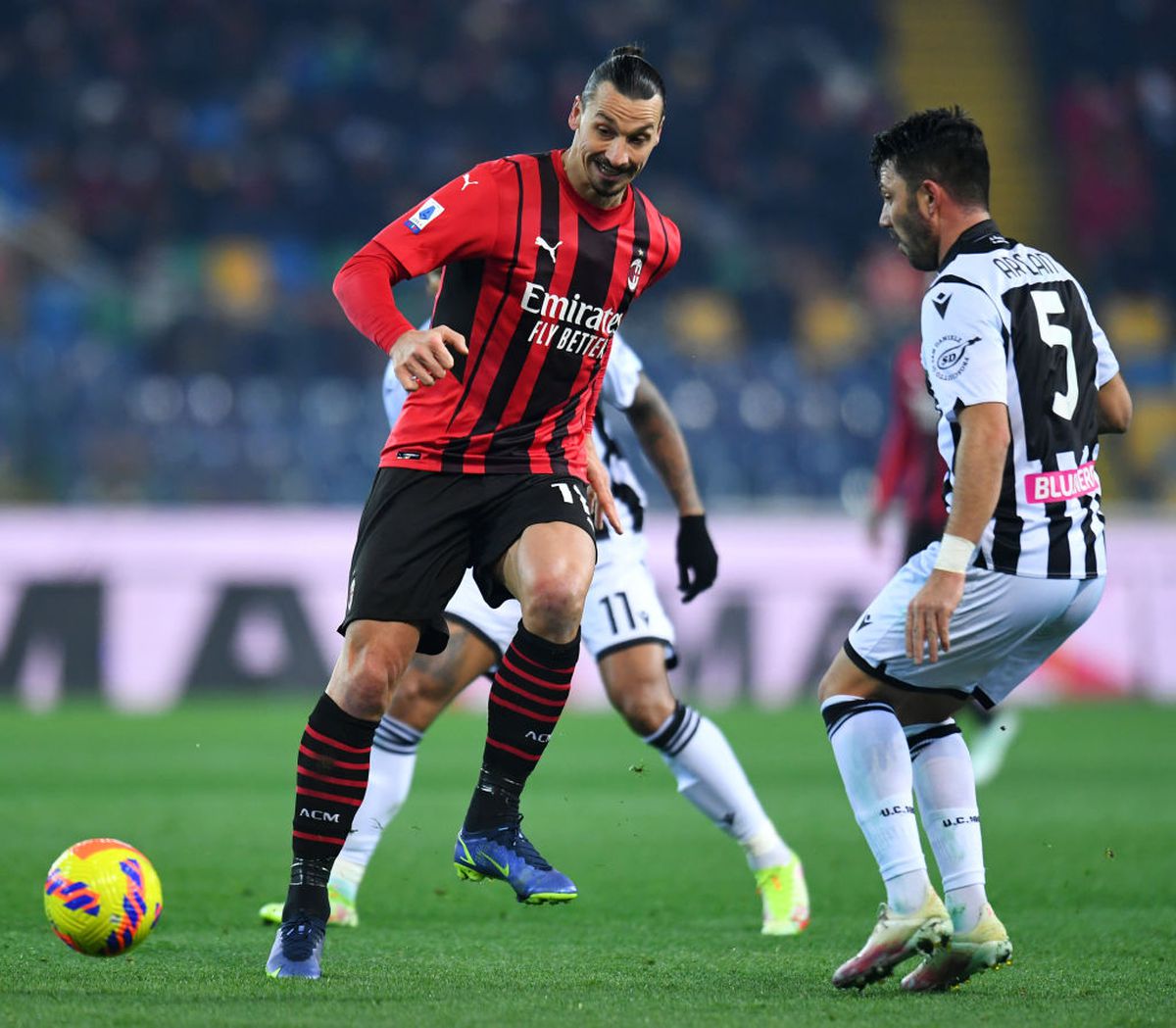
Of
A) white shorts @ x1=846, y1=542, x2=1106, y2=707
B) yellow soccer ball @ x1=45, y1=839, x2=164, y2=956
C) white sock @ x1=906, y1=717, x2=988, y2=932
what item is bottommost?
yellow soccer ball @ x1=45, y1=839, x2=164, y2=956

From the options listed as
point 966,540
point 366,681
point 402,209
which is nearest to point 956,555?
point 966,540

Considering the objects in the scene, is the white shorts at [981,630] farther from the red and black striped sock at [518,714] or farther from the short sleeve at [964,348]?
the red and black striped sock at [518,714]

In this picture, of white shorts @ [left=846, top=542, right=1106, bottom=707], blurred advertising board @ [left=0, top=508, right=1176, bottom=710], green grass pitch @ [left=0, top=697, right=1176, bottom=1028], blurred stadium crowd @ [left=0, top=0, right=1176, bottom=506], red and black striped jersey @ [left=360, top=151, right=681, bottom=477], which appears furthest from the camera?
blurred stadium crowd @ [left=0, top=0, right=1176, bottom=506]

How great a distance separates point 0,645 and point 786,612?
5618mm

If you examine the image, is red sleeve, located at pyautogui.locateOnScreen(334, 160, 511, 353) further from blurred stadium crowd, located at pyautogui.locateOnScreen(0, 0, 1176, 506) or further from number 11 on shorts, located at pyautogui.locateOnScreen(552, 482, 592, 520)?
blurred stadium crowd, located at pyautogui.locateOnScreen(0, 0, 1176, 506)

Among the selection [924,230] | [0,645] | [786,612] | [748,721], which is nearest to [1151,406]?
[786,612]

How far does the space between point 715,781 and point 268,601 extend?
7.73 meters

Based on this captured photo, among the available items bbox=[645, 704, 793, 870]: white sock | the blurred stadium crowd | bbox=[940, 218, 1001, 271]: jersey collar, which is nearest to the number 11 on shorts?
bbox=[940, 218, 1001, 271]: jersey collar

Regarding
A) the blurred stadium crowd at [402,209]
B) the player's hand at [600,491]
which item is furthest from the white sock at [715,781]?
the blurred stadium crowd at [402,209]

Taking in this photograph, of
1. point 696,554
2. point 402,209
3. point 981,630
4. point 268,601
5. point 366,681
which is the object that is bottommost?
point 268,601

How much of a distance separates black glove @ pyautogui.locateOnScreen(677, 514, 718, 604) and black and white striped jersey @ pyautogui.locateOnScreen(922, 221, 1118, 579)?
1.42 meters

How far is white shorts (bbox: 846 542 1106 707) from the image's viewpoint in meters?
4.22

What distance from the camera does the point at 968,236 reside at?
4332 mm

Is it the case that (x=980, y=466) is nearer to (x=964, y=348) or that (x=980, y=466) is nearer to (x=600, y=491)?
(x=964, y=348)
